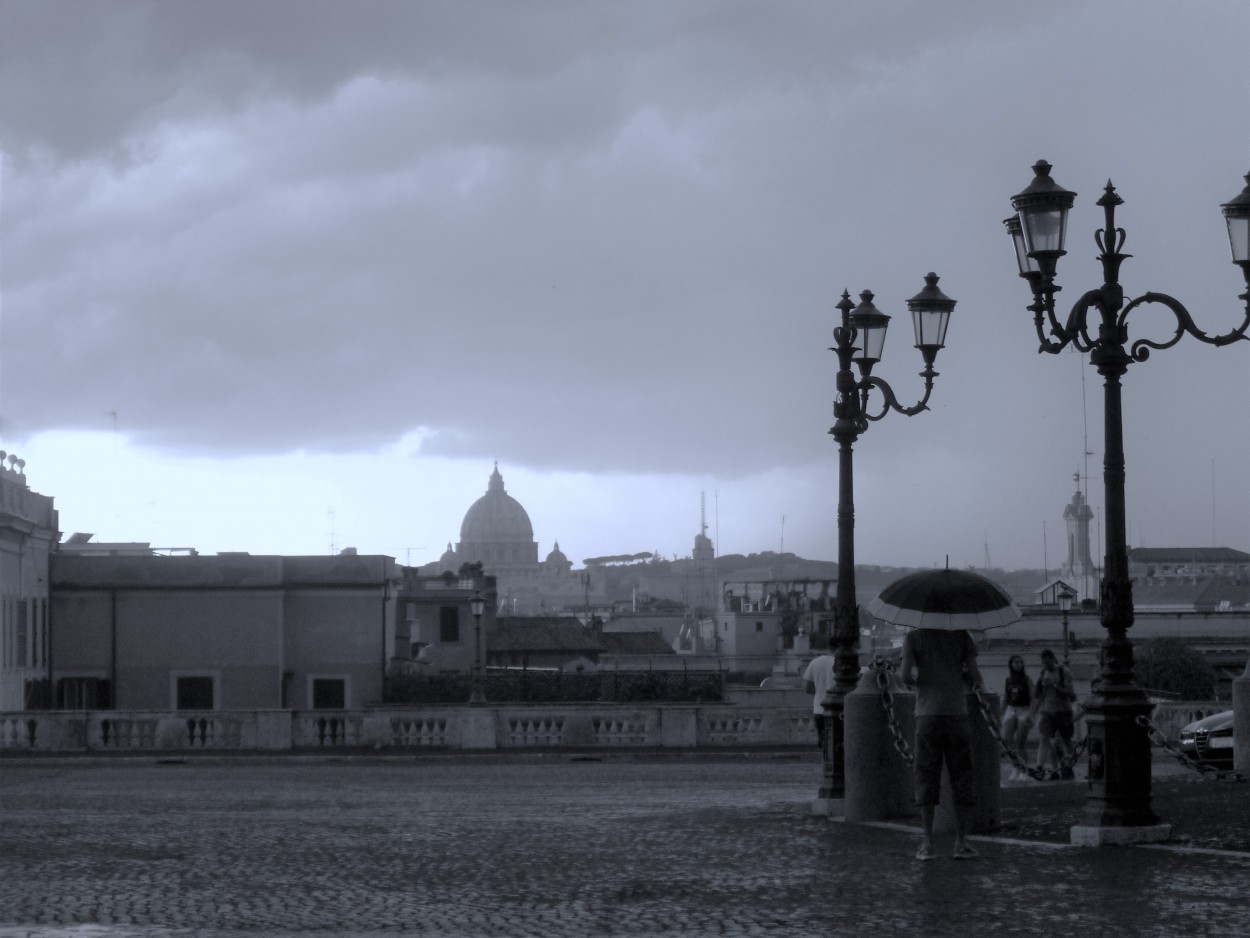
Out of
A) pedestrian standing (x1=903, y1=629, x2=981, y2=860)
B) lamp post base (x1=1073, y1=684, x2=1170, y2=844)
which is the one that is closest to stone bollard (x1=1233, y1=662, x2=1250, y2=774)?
lamp post base (x1=1073, y1=684, x2=1170, y2=844)

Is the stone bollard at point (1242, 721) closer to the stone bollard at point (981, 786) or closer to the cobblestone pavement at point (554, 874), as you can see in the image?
the cobblestone pavement at point (554, 874)

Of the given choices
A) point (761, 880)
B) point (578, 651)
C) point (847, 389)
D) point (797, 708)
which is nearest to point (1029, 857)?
point (761, 880)

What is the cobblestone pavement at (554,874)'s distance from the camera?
9.76 meters

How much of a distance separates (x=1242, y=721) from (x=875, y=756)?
518 cm

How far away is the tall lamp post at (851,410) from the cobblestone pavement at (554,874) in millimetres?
974

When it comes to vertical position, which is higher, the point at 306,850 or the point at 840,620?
the point at 840,620

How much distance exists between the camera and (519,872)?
12.3m

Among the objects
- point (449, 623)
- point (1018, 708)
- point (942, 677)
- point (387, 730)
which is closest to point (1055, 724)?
point (1018, 708)

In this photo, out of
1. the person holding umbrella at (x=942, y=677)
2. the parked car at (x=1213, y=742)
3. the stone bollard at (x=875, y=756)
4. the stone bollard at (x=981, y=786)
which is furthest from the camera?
the parked car at (x=1213, y=742)

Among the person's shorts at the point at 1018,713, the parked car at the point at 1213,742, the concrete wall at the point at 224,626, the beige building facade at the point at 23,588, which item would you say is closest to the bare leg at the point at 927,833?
the parked car at the point at 1213,742

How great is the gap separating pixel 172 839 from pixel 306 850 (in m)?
1.59

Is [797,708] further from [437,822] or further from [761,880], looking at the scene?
[761,880]

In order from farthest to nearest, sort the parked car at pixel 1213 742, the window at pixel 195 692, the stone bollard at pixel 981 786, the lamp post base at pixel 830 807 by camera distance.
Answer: the window at pixel 195 692 → the parked car at pixel 1213 742 → the lamp post base at pixel 830 807 → the stone bollard at pixel 981 786

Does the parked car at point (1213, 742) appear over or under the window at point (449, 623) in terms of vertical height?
under
